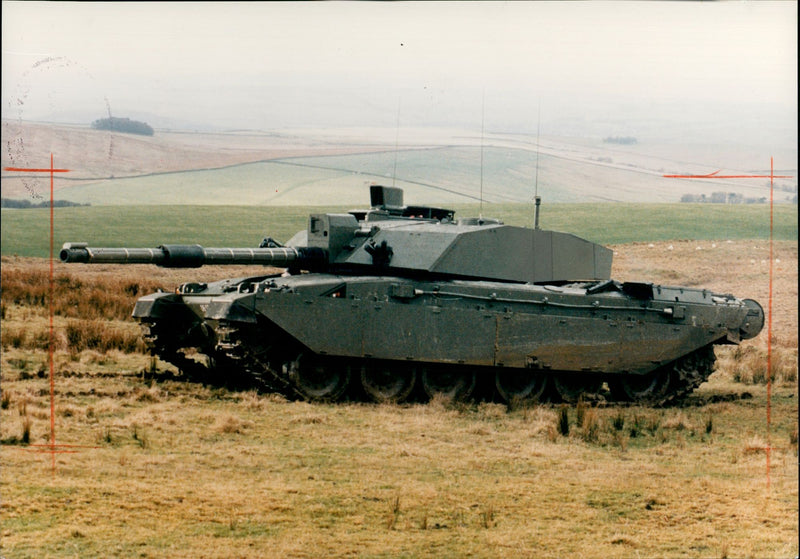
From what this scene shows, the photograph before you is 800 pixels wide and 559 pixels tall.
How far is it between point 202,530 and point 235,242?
45.3 feet

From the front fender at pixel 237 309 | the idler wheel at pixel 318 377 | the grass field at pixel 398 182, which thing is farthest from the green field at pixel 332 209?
the front fender at pixel 237 309

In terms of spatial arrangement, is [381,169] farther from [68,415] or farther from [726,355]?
[68,415]

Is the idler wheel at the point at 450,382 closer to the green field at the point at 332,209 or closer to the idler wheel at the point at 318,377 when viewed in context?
the idler wheel at the point at 318,377

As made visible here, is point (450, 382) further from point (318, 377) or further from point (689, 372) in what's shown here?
point (689, 372)

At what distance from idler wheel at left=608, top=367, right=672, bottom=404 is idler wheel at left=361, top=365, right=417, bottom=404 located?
3.29 m

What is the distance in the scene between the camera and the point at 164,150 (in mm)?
26922

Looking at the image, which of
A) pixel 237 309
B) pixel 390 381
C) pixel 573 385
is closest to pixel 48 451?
pixel 237 309

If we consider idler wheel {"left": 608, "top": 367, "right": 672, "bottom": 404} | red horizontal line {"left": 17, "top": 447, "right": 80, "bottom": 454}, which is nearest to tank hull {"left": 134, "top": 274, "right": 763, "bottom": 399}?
idler wheel {"left": 608, "top": 367, "right": 672, "bottom": 404}

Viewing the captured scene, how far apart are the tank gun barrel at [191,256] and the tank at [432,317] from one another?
0.08 ft

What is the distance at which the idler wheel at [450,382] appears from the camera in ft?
51.8

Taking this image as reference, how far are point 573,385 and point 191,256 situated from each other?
594 centimetres

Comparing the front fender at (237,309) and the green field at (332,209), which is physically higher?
the green field at (332,209)

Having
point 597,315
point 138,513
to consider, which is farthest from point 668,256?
point 138,513

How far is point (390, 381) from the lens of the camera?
617 inches
